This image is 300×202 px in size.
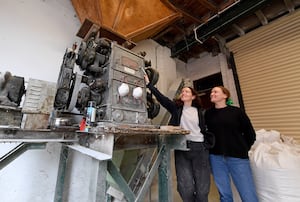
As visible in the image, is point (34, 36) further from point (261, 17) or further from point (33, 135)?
point (261, 17)

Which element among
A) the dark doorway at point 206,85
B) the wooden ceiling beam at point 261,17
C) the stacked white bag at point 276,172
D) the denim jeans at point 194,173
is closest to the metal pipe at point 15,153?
the denim jeans at point 194,173

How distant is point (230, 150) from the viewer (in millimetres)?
1450

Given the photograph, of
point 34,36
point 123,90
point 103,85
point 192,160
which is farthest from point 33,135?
point 192,160

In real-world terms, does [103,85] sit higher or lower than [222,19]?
lower

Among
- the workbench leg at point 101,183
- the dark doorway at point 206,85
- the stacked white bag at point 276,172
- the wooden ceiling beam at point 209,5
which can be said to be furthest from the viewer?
the dark doorway at point 206,85

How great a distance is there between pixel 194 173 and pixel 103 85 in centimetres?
112

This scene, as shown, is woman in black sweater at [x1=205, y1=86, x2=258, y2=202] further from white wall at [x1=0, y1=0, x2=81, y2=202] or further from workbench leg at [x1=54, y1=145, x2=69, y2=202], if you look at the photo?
white wall at [x1=0, y1=0, x2=81, y2=202]

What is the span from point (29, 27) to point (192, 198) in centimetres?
234

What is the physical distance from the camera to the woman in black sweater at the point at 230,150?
54.7 inches

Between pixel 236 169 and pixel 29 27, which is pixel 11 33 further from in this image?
pixel 236 169

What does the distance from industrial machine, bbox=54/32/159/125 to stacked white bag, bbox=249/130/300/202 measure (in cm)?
117

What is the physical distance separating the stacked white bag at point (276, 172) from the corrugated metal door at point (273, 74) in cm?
103

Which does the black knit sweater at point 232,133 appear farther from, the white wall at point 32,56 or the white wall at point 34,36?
the white wall at point 34,36

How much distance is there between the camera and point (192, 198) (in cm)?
138
